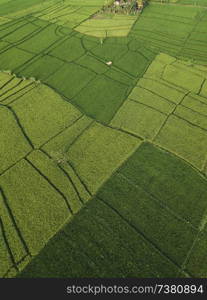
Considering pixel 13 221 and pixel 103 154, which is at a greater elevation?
pixel 103 154

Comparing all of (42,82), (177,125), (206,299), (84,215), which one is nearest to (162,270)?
(206,299)

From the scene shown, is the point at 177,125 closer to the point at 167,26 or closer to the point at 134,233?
the point at 134,233

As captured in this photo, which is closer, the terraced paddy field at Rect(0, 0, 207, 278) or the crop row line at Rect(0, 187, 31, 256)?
the terraced paddy field at Rect(0, 0, 207, 278)

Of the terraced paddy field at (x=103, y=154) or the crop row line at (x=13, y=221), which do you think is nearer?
the terraced paddy field at (x=103, y=154)

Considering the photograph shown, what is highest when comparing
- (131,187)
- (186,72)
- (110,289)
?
(186,72)

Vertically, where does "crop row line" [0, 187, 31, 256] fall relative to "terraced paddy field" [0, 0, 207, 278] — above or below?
below

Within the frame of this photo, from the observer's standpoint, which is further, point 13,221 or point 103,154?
point 103,154

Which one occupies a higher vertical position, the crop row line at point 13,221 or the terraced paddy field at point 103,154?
the terraced paddy field at point 103,154

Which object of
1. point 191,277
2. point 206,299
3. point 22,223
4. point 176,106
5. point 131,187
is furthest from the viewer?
point 176,106
